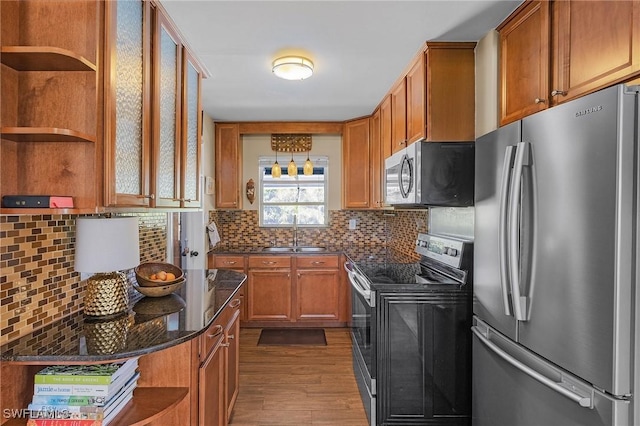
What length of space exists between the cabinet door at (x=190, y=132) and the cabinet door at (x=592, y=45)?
1.97 meters

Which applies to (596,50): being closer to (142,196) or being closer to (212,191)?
(142,196)

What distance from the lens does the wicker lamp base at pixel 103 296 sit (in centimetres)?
157

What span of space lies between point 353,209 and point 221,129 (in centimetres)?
187

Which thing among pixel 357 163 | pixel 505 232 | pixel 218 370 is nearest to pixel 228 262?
pixel 357 163

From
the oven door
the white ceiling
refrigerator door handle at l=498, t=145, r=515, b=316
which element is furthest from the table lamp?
refrigerator door handle at l=498, t=145, r=515, b=316

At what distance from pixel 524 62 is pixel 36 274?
94.7 inches

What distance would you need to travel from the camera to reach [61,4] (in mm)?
1261

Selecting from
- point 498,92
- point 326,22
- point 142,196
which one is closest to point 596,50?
point 498,92

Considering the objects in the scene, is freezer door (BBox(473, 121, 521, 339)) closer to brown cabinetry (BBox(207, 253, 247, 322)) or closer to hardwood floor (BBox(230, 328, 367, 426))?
hardwood floor (BBox(230, 328, 367, 426))

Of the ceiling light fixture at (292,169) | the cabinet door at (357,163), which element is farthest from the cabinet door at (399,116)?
the ceiling light fixture at (292,169)

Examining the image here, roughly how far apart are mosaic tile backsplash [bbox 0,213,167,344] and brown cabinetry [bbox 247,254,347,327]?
94.1 inches

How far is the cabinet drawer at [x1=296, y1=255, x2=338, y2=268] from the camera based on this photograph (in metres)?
3.97

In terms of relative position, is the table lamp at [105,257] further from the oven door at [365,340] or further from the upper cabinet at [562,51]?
the upper cabinet at [562,51]

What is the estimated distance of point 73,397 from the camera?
116 centimetres
